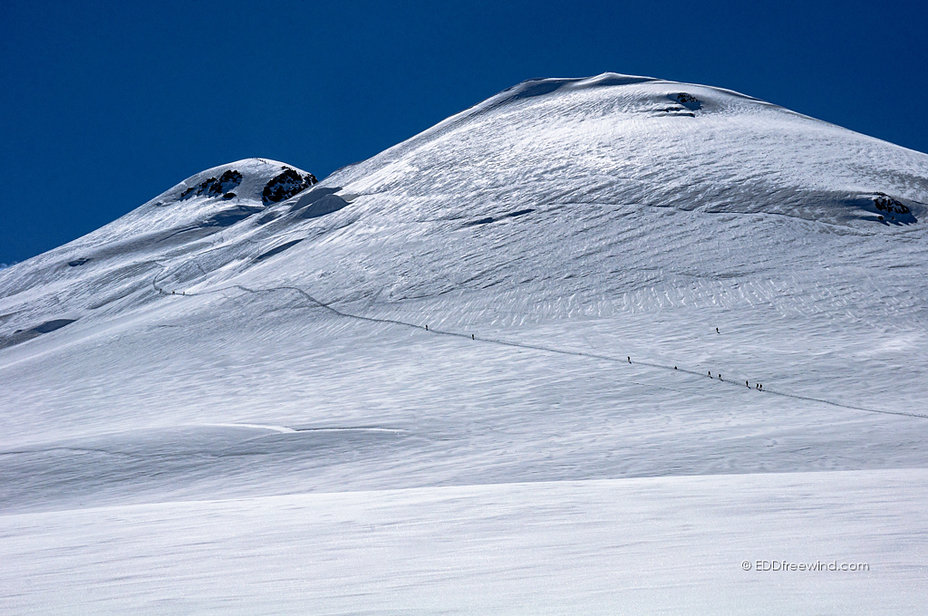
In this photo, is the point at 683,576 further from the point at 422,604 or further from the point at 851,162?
the point at 851,162

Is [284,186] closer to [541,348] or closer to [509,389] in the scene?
[541,348]

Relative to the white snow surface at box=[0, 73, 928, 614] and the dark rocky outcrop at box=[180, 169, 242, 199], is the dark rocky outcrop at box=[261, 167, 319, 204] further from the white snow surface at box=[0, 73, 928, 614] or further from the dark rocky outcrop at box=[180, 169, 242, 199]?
the white snow surface at box=[0, 73, 928, 614]

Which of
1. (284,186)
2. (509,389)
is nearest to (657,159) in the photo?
(509,389)

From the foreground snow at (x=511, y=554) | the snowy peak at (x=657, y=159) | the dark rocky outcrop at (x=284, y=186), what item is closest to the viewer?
the foreground snow at (x=511, y=554)

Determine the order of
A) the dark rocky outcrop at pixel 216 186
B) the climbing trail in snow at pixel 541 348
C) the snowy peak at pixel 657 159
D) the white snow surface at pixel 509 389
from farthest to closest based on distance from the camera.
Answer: the dark rocky outcrop at pixel 216 186 → the snowy peak at pixel 657 159 → the climbing trail in snow at pixel 541 348 → the white snow surface at pixel 509 389

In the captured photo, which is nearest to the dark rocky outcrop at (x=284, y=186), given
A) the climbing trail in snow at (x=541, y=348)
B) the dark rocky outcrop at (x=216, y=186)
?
the dark rocky outcrop at (x=216, y=186)

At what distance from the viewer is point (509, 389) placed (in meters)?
14.2

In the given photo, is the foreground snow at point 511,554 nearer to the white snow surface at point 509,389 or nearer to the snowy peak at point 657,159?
the white snow surface at point 509,389

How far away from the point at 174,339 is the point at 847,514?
21175mm

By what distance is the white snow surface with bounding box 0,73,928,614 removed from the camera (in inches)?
159

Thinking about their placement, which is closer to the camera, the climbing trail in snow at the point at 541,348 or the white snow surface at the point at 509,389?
the white snow surface at the point at 509,389

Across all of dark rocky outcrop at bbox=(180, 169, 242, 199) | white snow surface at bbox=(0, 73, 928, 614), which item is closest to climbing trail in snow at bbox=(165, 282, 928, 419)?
white snow surface at bbox=(0, 73, 928, 614)

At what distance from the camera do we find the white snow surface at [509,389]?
13.2ft

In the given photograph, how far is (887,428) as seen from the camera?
10227 millimetres
